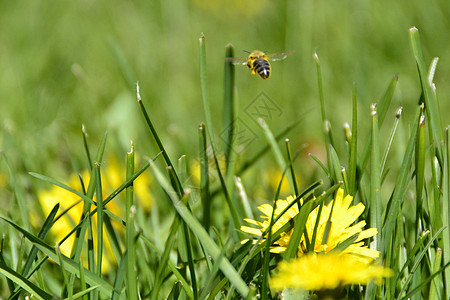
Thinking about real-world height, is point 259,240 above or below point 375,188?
below

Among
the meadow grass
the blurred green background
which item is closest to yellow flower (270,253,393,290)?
the meadow grass

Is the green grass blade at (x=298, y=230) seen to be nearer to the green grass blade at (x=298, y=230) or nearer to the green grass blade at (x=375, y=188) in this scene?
the green grass blade at (x=298, y=230)

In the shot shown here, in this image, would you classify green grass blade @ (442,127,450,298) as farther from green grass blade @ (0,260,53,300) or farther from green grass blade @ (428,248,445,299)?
green grass blade @ (0,260,53,300)

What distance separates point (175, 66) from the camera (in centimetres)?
279

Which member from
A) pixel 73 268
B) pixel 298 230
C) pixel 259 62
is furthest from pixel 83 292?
pixel 259 62

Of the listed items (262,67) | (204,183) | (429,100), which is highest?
(262,67)

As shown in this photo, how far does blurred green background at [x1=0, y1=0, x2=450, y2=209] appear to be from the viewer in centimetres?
202

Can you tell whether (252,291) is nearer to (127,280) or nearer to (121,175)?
(127,280)

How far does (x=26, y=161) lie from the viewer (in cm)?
165

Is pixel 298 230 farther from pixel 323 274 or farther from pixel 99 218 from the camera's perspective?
pixel 99 218

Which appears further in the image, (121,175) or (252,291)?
(121,175)

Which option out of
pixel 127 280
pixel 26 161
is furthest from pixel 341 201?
pixel 26 161

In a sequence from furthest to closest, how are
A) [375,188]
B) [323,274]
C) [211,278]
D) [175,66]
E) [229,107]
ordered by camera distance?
[175,66]
[229,107]
[375,188]
[211,278]
[323,274]

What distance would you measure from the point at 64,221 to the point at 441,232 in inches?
37.1
